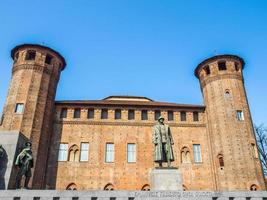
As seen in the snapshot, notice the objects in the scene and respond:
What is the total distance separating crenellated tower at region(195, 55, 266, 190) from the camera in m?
23.2

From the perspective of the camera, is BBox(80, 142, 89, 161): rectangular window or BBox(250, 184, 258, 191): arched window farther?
BBox(80, 142, 89, 161): rectangular window

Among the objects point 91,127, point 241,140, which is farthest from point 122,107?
point 241,140

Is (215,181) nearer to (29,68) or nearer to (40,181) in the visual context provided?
(40,181)

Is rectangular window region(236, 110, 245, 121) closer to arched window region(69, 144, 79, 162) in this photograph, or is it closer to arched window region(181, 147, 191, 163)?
arched window region(181, 147, 191, 163)

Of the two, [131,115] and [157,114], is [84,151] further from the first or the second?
[157,114]

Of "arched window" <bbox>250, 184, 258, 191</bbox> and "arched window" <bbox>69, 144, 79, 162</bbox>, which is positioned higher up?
"arched window" <bbox>69, 144, 79, 162</bbox>

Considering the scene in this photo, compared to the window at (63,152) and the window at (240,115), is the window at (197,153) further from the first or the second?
the window at (63,152)

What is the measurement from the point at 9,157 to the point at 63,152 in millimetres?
11887

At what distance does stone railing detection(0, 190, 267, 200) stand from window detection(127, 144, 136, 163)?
49.3 feet

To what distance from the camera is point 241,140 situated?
24.4 metres

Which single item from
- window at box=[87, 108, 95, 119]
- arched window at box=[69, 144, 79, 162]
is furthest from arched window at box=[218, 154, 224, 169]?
→ arched window at box=[69, 144, 79, 162]

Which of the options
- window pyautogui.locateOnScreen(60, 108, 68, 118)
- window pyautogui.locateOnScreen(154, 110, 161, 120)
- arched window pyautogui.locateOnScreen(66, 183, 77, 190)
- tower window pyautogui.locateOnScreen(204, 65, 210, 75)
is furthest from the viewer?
tower window pyautogui.locateOnScreen(204, 65, 210, 75)

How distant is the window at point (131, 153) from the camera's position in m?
25.2

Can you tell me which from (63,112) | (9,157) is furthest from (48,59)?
(9,157)
